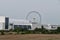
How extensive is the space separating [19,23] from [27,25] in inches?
174

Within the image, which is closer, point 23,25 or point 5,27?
point 5,27

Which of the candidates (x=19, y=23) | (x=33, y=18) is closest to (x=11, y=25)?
(x=19, y=23)

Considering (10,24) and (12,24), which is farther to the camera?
(10,24)

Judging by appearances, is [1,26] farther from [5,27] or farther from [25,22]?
[25,22]

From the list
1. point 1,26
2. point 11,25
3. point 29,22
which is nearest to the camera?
point 1,26

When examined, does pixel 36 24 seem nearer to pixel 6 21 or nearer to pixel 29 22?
pixel 29 22

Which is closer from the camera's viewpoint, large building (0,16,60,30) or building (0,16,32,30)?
building (0,16,32,30)

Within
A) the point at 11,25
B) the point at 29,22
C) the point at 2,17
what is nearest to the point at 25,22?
the point at 29,22

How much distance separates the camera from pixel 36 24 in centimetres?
9425

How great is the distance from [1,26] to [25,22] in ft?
54.7

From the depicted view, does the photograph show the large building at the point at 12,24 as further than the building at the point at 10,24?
Yes

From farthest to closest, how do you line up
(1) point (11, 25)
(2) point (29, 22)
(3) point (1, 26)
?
(2) point (29, 22) < (1) point (11, 25) < (3) point (1, 26)

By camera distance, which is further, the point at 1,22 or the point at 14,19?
the point at 14,19

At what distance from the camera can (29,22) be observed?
95.9m
